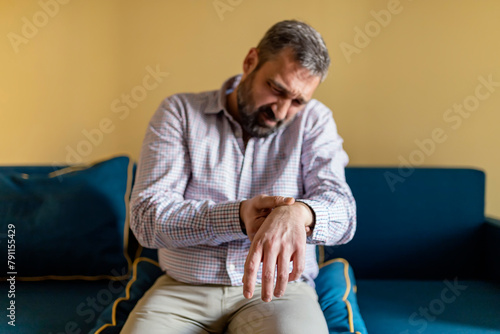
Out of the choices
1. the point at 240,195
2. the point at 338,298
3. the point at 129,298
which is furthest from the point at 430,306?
the point at 129,298

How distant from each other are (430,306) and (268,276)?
831 mm

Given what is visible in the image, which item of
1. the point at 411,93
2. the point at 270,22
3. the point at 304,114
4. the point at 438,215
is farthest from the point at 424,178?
the point at 270,22

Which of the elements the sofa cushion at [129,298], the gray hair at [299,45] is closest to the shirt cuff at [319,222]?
the gray hair at [299,45]

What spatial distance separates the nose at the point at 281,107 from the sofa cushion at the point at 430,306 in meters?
0.69

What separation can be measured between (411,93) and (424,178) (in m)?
0.45

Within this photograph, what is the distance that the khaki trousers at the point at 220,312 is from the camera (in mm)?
1152

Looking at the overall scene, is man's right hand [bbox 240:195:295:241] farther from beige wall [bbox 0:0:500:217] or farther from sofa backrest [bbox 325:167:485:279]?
beige wall [bbox 0:0:500:217]

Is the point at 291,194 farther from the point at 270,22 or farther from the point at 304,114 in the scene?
the point at 270,22

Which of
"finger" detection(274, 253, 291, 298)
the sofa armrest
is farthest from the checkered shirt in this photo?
the sofa armrest

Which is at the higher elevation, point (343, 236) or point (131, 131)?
point (131, 131)

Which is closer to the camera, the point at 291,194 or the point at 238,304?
the point at 238,304

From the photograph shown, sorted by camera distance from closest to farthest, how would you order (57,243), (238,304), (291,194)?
(238,304), (291,194), (57,243)

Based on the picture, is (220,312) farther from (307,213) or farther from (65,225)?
(65,225)

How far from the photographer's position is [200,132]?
146 centimetres
